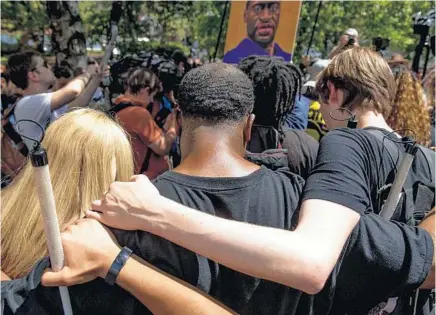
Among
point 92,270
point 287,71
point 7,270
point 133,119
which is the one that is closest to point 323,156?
point 92,270

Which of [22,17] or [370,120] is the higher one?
[370,120]

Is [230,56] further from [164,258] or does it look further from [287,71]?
[164,258]

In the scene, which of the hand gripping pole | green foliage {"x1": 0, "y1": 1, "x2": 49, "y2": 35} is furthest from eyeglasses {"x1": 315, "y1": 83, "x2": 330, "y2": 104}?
green foliage {"x1": 0, "y1": 1, "x2": 49, "y2": 35}

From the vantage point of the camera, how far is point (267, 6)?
15.1ft

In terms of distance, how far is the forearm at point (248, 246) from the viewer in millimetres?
1091

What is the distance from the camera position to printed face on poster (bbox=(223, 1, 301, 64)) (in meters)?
4.51

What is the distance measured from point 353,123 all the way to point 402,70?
49.8 inches

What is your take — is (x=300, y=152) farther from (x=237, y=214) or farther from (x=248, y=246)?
(x=248, y=246)

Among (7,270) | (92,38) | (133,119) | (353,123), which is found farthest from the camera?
(92,38)

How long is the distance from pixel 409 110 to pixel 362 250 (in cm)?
156

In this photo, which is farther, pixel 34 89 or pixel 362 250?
pixel 34 89

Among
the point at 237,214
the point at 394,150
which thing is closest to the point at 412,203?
the point at 394,150

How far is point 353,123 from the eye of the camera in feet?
5.65

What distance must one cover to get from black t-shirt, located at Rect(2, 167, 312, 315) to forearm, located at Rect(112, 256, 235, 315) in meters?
0.04
